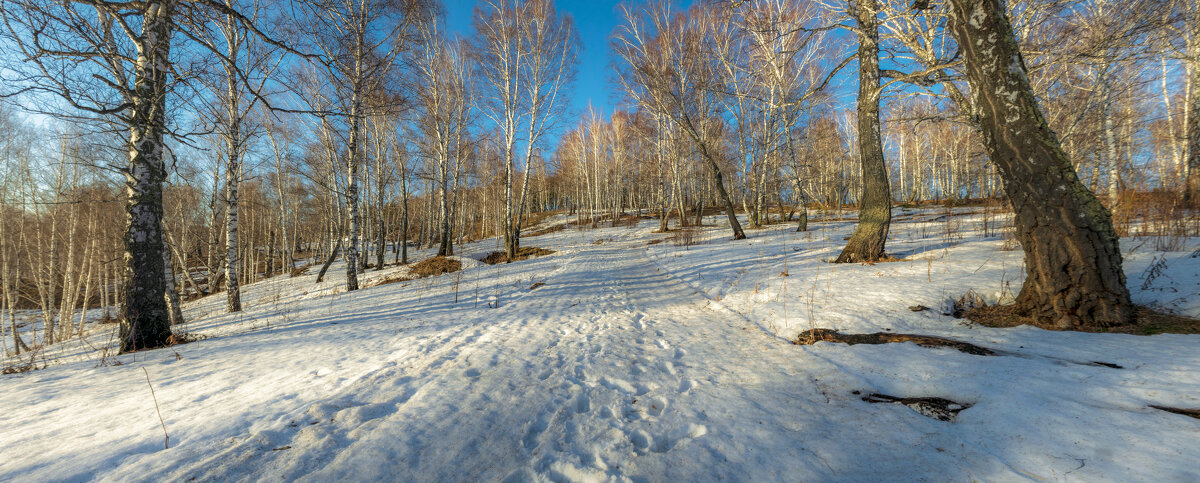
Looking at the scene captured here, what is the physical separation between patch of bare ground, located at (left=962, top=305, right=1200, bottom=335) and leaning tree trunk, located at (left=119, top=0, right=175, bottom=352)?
9.55 meters

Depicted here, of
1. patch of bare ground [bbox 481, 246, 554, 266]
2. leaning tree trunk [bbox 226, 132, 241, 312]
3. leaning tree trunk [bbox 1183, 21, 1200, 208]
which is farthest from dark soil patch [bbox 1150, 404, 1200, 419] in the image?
patch of bare ground [bbox 481, 246, 554, 266]

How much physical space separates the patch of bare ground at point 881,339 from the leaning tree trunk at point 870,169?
3983 mm

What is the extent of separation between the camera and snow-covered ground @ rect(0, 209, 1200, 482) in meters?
1.70

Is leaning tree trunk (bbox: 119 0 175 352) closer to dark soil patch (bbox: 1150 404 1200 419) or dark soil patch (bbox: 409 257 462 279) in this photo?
dark soil patch (bbox: 409 257 462 279)

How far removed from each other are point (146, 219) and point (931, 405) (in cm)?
831

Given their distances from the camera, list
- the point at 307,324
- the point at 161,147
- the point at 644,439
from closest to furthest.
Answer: the point at 644,439
the point at 161,147
the point at 307,324

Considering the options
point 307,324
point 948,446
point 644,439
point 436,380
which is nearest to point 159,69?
point 307,324

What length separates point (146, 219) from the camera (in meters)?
4.50

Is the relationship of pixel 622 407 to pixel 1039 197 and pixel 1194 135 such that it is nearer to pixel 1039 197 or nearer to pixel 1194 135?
pixel 1039 197

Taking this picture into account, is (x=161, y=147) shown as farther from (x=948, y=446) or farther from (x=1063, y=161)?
(x=1063, y=161)

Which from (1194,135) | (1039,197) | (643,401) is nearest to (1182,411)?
(1039,197)

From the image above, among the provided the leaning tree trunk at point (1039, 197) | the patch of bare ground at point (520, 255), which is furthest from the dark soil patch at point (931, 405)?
the patch of bare ground at point (520, 255)

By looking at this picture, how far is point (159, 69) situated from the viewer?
4469mm

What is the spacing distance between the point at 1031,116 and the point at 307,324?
9388 millimetres
